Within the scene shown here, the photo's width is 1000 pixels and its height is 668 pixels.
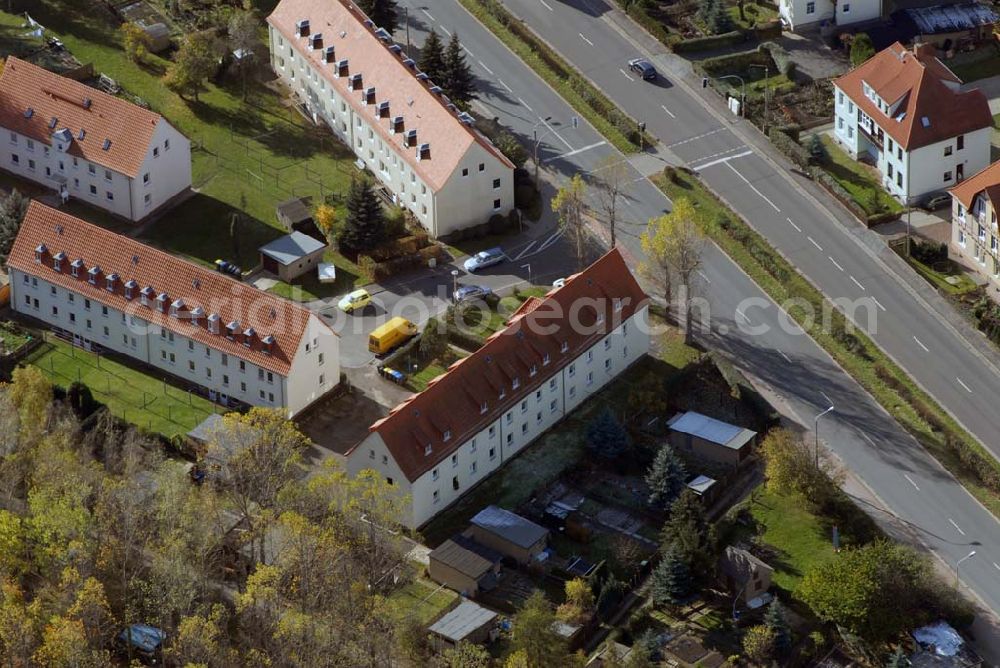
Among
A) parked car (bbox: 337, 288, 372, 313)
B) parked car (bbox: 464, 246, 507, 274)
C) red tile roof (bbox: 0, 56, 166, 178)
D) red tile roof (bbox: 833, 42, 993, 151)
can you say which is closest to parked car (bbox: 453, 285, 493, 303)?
parked car (bbox: 464, 246, 507, 274)

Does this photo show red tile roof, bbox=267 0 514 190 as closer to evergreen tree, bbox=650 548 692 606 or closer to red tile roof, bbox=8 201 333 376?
red tile roof, bbox=8 201 333 376

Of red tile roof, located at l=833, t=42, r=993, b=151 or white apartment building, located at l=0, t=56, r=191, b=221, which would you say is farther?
red tile roof, located at l=833, t=42, r=993, b=151

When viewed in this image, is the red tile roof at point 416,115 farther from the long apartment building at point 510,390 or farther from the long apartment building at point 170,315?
the long apartment building at point 170,315

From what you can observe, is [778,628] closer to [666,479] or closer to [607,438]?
[666,479]

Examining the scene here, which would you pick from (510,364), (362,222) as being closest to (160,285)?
(362,222)

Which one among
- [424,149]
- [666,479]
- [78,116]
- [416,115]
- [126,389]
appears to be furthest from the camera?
[416,115]
